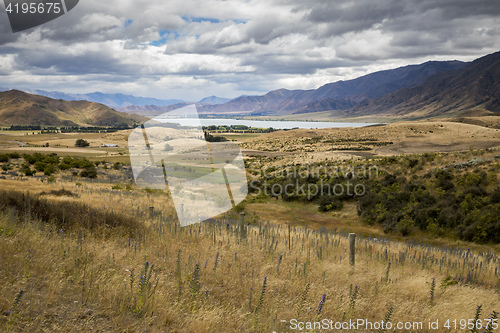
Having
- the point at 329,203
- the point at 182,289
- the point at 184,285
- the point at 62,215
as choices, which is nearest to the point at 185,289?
the point at 182,289

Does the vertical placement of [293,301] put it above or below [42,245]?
below

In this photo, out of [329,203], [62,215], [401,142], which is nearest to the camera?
[62,215]

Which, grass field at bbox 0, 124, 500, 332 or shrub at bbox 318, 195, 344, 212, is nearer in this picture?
grass field at bbox 0, 124, 500, 332

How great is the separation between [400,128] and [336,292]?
12818 cm

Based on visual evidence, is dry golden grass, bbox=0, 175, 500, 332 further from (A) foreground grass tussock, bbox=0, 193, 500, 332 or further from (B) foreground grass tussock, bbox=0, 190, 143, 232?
(B) foreground grass tussock, bbox=0, 190, 143, 232

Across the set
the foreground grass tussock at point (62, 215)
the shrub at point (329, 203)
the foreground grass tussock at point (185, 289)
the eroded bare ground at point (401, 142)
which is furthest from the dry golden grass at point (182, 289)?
the eroded bare ground at point (401, 142)

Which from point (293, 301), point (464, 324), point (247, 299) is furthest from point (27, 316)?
point (464, 324)

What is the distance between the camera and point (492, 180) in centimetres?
2430

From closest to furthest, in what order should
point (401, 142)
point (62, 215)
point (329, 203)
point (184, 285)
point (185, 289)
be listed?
point (185, 289), point (184, 285), point (62, 215), point (329, 203), point (401, 142)

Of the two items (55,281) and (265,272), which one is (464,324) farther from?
(55,281)

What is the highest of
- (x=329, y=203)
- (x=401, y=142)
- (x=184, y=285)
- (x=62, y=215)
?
(x=62, y=215)

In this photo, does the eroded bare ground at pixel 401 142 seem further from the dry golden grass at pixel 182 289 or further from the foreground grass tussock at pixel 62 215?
the dry golden grass at pixel 182 289

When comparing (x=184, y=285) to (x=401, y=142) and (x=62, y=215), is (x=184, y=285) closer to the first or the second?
(x=62, y=215)

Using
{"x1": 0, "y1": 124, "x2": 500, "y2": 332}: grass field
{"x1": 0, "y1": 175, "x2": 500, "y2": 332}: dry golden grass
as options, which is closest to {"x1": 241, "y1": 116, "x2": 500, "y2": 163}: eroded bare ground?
{"x1": 0, "y1": 124, "x2": 500, "y2": 332}: grass field
